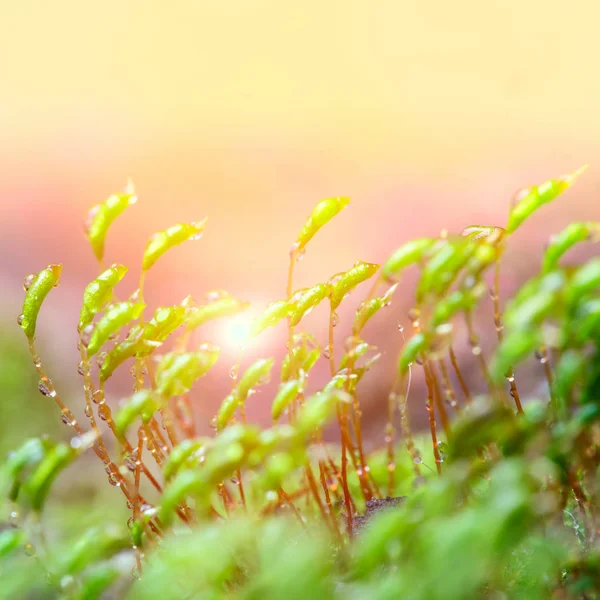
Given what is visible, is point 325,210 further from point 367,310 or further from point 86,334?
point 86,334

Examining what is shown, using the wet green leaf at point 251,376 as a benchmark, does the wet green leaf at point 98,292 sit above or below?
above

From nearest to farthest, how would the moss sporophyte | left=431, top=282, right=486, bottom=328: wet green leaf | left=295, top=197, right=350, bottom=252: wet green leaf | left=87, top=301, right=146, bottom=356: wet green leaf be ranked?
the moss sporophyte
left=431, top=282, right=486, bottom=328: wet green leaf
left=87, top=301, right=146, bottom=356: wet green leaf
left=295, top=197, right=350, bottom=252: wet green leaf

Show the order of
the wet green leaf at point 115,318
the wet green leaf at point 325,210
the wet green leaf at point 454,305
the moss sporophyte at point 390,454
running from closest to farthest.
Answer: the moss sporophyte at point 390,454, the wet green leaf at point 454,305, the wet green leaf at point 115,318, the wet green leaf at point 325,210

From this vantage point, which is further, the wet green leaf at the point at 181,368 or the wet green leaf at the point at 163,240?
the wet green leaf at the point at 163,240

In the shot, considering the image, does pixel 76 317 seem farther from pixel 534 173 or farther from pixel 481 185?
pixel 534 173

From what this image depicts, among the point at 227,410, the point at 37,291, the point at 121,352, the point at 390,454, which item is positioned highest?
the point at 37,291

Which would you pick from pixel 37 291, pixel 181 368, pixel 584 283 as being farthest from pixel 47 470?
pixel 584 283

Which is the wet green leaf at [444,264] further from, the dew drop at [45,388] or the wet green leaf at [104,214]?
the dew drop at [45,388]

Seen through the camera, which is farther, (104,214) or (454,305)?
(104,214)

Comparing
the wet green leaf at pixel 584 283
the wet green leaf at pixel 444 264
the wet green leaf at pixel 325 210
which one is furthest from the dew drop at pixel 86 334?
the wet green leaf at pixel 584 283

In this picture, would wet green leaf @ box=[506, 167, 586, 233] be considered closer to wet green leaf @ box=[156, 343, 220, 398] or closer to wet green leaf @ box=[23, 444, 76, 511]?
wet green leaf @ box=[156, 343, 220, 398]

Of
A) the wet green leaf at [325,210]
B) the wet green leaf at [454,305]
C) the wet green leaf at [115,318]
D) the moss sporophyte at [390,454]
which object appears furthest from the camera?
the wet green leaf at [325,210]

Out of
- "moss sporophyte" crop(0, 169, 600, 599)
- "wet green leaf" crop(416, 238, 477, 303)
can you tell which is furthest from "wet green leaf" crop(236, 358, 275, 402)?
"wet green leaf" crop(416, 238, 477, 303)
